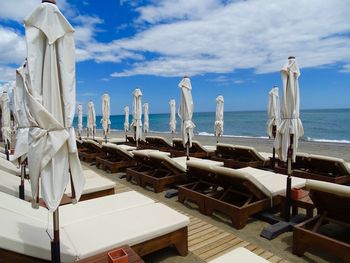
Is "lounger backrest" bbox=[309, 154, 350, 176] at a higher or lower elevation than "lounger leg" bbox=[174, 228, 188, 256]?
higher

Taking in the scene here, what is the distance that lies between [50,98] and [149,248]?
1892mm

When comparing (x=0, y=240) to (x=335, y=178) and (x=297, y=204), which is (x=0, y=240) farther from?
(x=335, y=178)

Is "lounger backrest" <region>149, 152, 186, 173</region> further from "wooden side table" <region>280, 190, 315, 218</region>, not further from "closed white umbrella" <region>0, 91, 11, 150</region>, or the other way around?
"closed white umbrella" <region>0, 91, 11, 150</region>

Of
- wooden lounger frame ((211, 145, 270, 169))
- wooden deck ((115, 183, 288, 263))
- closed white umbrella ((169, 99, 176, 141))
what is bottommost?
wooden deck ((115, 183, 288, 263))

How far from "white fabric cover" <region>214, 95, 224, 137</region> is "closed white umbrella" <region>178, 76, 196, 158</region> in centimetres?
468

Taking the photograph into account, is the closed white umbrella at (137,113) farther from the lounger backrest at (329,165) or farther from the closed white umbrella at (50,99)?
the closed white umbrella at (50,99)

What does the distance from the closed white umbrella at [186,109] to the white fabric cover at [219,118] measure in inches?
184

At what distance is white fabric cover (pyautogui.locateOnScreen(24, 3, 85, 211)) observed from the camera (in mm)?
1868

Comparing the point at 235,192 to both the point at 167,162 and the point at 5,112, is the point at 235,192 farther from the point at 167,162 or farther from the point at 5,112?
the point at 5,112

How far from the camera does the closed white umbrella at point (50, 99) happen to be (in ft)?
6.13

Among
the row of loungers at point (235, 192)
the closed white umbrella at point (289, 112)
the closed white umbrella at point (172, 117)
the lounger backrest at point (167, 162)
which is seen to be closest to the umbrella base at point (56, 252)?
the row of loungers at point (235, 192)

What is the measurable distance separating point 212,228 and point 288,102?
7.34ft

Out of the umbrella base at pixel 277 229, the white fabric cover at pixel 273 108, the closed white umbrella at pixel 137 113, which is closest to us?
the umbrella base at pixel 277 229

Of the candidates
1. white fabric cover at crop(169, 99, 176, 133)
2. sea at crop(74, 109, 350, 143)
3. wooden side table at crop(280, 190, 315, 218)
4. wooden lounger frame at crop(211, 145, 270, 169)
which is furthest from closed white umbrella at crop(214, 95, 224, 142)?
sea at crop(74, 109, 350, 143)
